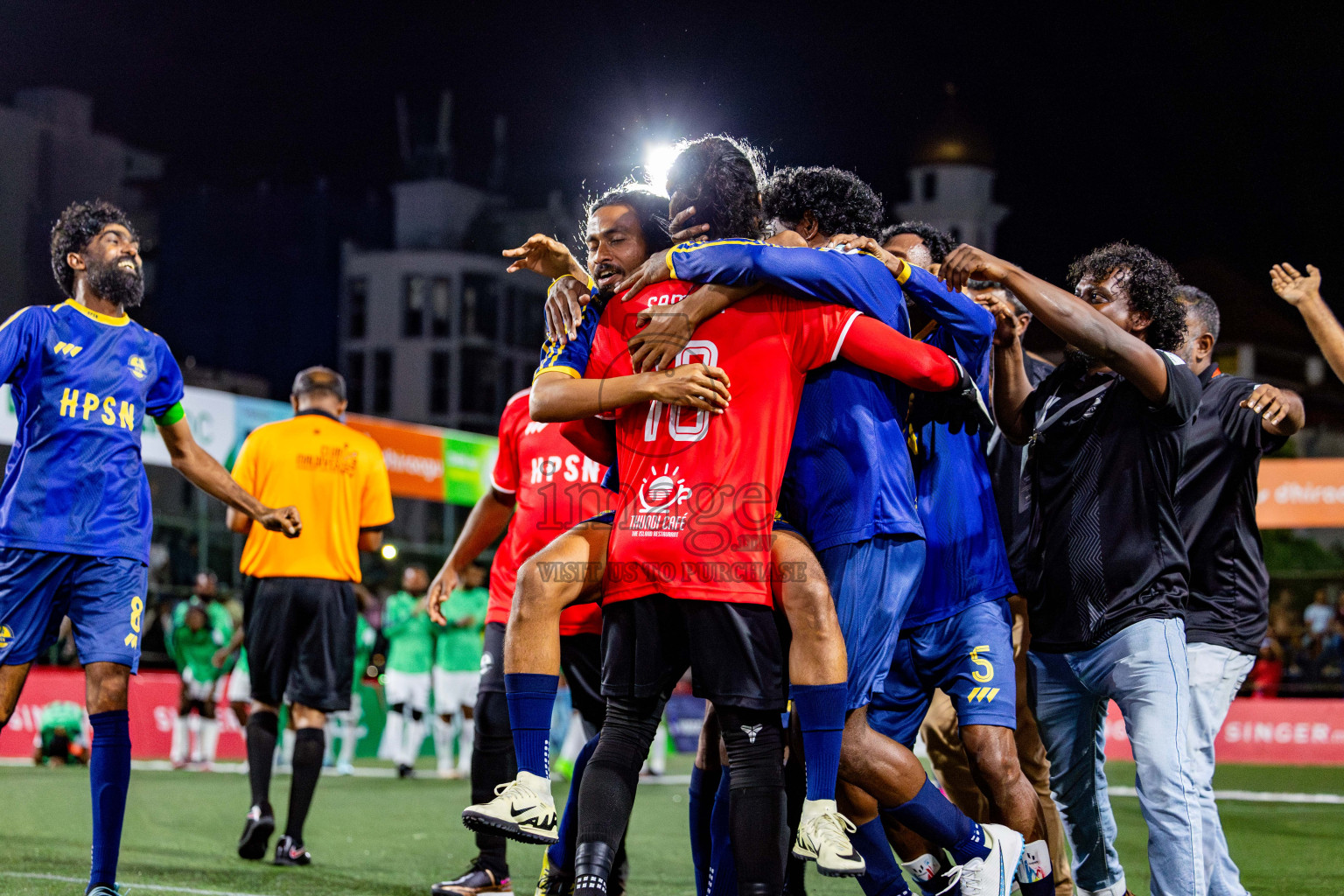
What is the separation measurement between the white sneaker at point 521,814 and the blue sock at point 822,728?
2.36 ft

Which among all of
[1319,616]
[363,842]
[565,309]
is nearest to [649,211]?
[565,309]

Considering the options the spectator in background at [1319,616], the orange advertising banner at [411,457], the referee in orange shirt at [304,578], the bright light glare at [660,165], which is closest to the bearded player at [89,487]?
the referee in orange shirt at [304,578]

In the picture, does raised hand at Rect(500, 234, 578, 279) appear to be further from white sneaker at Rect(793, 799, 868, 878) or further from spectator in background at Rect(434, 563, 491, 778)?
spectator in background at Rect(434, 563, 491, 778)

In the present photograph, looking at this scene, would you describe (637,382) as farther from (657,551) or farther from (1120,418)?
(1120,418)

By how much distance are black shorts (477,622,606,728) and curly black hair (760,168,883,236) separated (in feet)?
6.51

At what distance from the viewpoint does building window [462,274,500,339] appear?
6450cm

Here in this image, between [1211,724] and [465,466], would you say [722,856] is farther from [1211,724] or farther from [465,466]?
[465,466]

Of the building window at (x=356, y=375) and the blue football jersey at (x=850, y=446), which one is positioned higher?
the building window at (x=356, y=375)

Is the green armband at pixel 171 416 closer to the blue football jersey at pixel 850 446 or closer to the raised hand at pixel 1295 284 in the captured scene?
the blue football jersey at pixel 850 446

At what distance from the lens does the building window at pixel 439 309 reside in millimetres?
64500

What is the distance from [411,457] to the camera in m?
21.3

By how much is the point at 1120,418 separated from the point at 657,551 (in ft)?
5.79

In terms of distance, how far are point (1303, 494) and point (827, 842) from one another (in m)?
20.8

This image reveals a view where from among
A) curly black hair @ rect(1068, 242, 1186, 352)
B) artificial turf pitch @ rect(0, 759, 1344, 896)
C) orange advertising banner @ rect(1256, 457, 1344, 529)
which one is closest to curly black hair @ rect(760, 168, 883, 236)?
curly black hair @ rect(1068, 242, 1186, 352)
